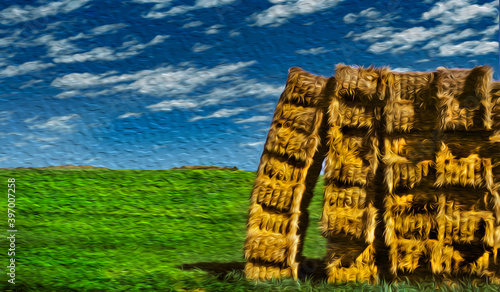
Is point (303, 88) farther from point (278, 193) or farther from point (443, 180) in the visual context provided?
point (443, 180)

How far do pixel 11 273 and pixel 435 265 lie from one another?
252 inches

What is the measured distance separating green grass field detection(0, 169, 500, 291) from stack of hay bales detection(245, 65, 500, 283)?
401 millimetres

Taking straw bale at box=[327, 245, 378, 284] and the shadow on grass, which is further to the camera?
the shadow on grass

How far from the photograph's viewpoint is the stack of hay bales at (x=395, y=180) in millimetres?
5949

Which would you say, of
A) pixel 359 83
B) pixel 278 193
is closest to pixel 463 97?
pixel 359 83

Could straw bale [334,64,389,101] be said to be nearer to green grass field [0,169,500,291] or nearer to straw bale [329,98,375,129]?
straw bale [329,98,375,129]

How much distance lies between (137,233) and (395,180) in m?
7.11

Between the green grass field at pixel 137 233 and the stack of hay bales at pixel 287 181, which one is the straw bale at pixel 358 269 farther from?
the stack of hay bales at pixel 287 181

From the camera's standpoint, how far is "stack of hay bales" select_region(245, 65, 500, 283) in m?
5.95

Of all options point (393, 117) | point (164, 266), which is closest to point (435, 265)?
point (393, 117)

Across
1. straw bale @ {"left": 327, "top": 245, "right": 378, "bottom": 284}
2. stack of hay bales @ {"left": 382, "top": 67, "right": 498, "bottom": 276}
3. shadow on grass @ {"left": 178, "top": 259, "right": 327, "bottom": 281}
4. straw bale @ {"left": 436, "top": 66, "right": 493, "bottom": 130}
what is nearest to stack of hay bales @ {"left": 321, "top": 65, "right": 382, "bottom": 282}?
straw bale @ {"left": 327, "top": 245, "right": 378, "bottom": 284}

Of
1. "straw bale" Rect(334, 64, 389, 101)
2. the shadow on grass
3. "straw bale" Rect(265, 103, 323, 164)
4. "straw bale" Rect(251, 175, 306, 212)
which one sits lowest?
the shadow on grass

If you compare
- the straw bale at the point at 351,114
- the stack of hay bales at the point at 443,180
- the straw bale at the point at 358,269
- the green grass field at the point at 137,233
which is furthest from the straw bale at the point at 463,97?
the green grass field at the point at 137,233

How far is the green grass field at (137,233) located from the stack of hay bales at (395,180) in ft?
1.32
